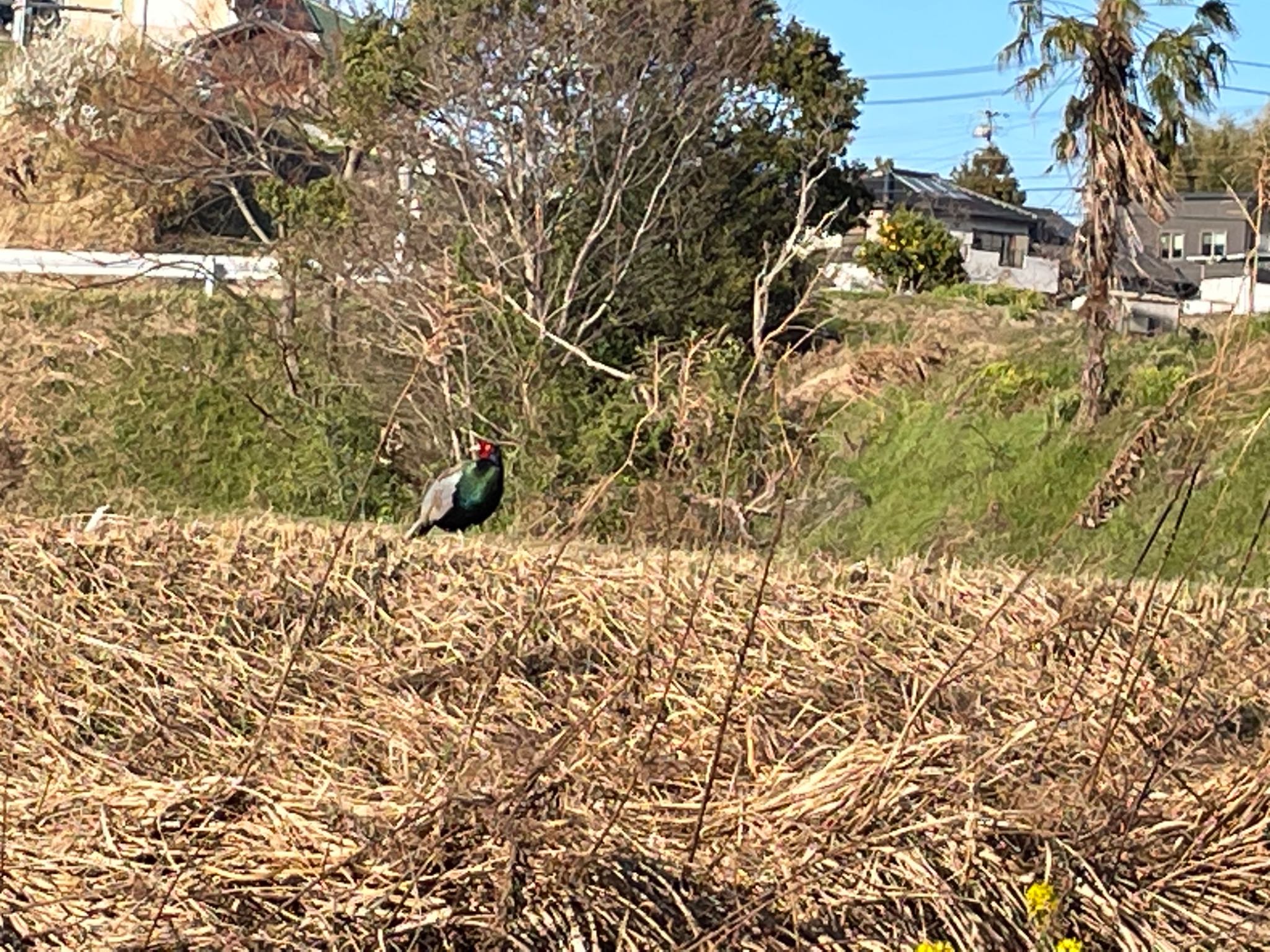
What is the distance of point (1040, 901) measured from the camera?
2.98 meters

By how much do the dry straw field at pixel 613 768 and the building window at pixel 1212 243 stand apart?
36529 millimetres

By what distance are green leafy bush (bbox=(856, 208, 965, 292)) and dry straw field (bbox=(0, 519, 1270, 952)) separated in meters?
20.5

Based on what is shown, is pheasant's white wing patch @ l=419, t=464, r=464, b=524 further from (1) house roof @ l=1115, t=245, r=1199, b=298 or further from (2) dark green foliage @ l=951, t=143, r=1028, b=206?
(2) dark green foliage @ l=951, t=143, r=1028, b=206

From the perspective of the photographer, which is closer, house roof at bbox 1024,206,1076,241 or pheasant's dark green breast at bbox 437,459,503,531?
pheasant's dark green breast at bbox 437,459,503,531

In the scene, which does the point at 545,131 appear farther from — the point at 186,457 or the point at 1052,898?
the point at 1052,898

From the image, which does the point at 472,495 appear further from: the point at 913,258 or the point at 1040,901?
the point at 913,258

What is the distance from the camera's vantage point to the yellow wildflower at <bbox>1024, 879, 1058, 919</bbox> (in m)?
2.98

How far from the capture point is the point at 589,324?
16.1m

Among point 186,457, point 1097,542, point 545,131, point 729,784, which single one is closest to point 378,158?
point 545,131

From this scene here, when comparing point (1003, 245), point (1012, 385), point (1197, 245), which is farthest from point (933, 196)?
point (1012, 385)

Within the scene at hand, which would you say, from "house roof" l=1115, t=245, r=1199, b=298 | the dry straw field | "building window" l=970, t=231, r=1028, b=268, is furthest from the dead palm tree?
"building window" l=970, t=231, r=1028, b=268

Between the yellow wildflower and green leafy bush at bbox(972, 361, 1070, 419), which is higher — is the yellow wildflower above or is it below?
above

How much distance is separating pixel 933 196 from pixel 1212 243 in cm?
680

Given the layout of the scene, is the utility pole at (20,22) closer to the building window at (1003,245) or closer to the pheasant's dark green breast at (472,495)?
the building window at (1003,245)
